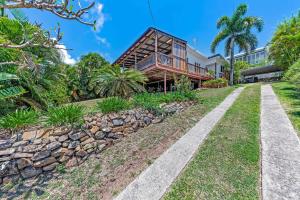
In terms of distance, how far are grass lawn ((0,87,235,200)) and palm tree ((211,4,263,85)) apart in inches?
784

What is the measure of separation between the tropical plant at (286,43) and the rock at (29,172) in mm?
15287

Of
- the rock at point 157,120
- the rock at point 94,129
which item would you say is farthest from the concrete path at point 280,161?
the rock at point 94,129

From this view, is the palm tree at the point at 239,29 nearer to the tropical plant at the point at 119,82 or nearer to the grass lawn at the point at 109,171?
the tropical plant at the point at 119,82

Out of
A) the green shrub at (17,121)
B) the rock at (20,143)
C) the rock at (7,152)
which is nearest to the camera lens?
the rock at (7,152)

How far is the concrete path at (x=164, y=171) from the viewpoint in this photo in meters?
2.59

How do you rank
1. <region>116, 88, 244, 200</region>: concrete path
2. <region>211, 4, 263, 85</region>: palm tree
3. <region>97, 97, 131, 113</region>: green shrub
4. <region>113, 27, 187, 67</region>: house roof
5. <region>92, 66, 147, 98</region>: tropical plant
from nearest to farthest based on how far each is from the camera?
<region>116, 88, 244, 200</region>: concrete path, <region>97, 97, 131, 113</region>: green shrub, <region>92, 66, 147, 98</region>: tropical plant, <region>113, 27, 187, 67</region>: house roof, <region>211, 4, 263, 85</region>: palm tree

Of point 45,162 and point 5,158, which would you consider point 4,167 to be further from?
point 45,162

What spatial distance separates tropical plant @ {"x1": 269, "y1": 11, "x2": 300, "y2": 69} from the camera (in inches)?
434

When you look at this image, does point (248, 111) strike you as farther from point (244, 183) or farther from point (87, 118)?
point (87, 118)

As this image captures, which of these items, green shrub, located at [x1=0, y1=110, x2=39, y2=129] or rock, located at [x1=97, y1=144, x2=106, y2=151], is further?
rock, located at [x1=97, y1=144, x2=106, y2=151]

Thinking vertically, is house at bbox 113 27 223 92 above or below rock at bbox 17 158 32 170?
above

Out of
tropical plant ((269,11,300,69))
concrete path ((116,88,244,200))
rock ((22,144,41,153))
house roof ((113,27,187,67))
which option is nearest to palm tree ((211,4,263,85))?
tropical plant ((269,11,300,69))

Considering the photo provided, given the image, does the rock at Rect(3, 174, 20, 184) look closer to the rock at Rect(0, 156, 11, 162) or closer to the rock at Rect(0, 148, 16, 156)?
the rock at Rect(0, 156, 11, 162)

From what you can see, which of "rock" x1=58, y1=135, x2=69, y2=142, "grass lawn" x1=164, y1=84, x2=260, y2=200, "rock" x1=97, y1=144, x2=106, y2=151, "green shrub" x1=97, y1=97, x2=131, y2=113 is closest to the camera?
"grass lawn" x1=164, y1=84, x2=260, y2=200
